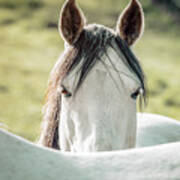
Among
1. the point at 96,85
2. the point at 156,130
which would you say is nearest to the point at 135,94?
the point at 96,85

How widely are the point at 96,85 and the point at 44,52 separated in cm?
1222

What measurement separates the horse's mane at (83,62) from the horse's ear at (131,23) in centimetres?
9

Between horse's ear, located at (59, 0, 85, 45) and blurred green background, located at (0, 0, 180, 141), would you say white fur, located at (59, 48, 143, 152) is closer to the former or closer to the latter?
horse's ear, located at (59, 0, 85, 45)

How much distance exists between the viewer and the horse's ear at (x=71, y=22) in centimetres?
199

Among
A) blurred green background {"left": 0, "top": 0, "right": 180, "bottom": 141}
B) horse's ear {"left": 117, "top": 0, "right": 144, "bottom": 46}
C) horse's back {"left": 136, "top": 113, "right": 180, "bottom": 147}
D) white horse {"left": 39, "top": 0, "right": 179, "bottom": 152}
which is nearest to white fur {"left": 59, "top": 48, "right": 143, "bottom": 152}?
white horse {"left": 39, "top": 0, "right": 179, "bottom": 152}

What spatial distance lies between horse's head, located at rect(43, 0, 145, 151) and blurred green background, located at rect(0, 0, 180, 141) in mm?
6068

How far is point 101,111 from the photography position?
1.67m

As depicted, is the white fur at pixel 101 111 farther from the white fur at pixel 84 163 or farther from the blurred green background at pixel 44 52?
the blurred green background at pixel 44 52

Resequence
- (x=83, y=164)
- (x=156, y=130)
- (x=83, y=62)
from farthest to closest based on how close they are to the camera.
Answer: (x=156, y=130)
(x=83, y=62)
(x=83, y=164)

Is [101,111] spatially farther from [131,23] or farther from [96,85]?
[131,23]

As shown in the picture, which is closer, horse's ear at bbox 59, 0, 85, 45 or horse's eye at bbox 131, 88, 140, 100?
horse's eye at bbox 131, 88, 140, 100

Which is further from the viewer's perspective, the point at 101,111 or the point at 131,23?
the point at 131,23

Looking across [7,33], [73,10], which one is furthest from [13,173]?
[7,33]

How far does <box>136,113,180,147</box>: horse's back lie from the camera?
2.89m
